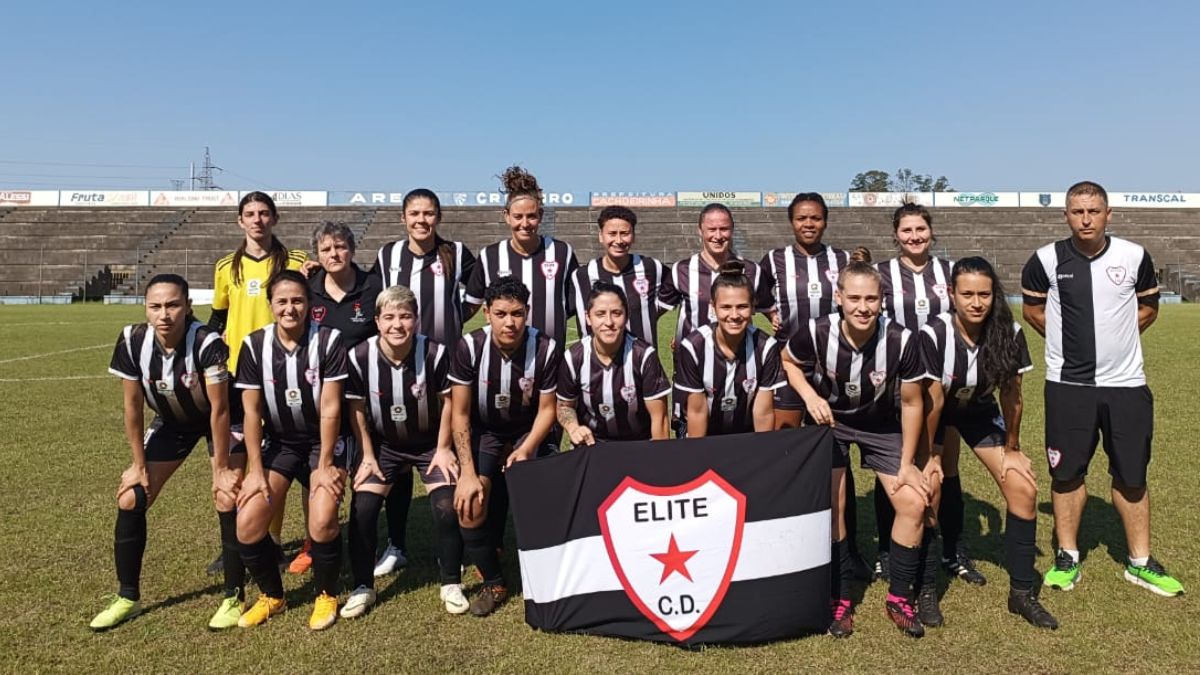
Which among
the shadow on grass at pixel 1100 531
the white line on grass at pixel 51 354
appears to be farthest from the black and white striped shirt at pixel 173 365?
the white line on grass at pixel 51 354

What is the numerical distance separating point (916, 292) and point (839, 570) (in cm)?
152

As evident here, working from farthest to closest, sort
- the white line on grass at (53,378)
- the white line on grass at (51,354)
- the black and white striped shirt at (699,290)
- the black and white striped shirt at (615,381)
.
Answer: the white line on grass at (51,354)
the white line on grass at (53,378)
the black and white striped shirt at (699,290)
the black and white striped shirt at (615,381)

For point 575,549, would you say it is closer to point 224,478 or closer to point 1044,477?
point 224,478

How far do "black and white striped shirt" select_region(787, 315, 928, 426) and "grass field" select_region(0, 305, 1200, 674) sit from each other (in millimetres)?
942

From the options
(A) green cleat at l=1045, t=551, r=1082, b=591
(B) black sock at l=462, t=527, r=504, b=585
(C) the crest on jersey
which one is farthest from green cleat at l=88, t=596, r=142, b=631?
(C) the crest on jersey

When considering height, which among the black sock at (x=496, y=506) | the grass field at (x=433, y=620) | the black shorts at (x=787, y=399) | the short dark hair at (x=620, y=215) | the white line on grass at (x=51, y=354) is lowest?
the grass field at (x=433, y=620)

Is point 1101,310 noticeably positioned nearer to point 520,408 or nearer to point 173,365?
point 520,408

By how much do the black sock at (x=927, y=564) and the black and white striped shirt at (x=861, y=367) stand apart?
58cm

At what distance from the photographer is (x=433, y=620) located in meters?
3.49

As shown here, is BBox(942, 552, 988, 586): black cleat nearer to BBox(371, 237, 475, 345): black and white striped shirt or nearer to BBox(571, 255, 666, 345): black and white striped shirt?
BBox(571, 255, 666, 345): black and white striped shirt

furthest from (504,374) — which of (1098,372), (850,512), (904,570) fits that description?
(1098,372)

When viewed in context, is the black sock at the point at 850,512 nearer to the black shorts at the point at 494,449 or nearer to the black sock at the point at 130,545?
the black shorts at the point at 494,449

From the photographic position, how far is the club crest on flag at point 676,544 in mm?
3197

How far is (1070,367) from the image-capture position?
3914 millimetres
